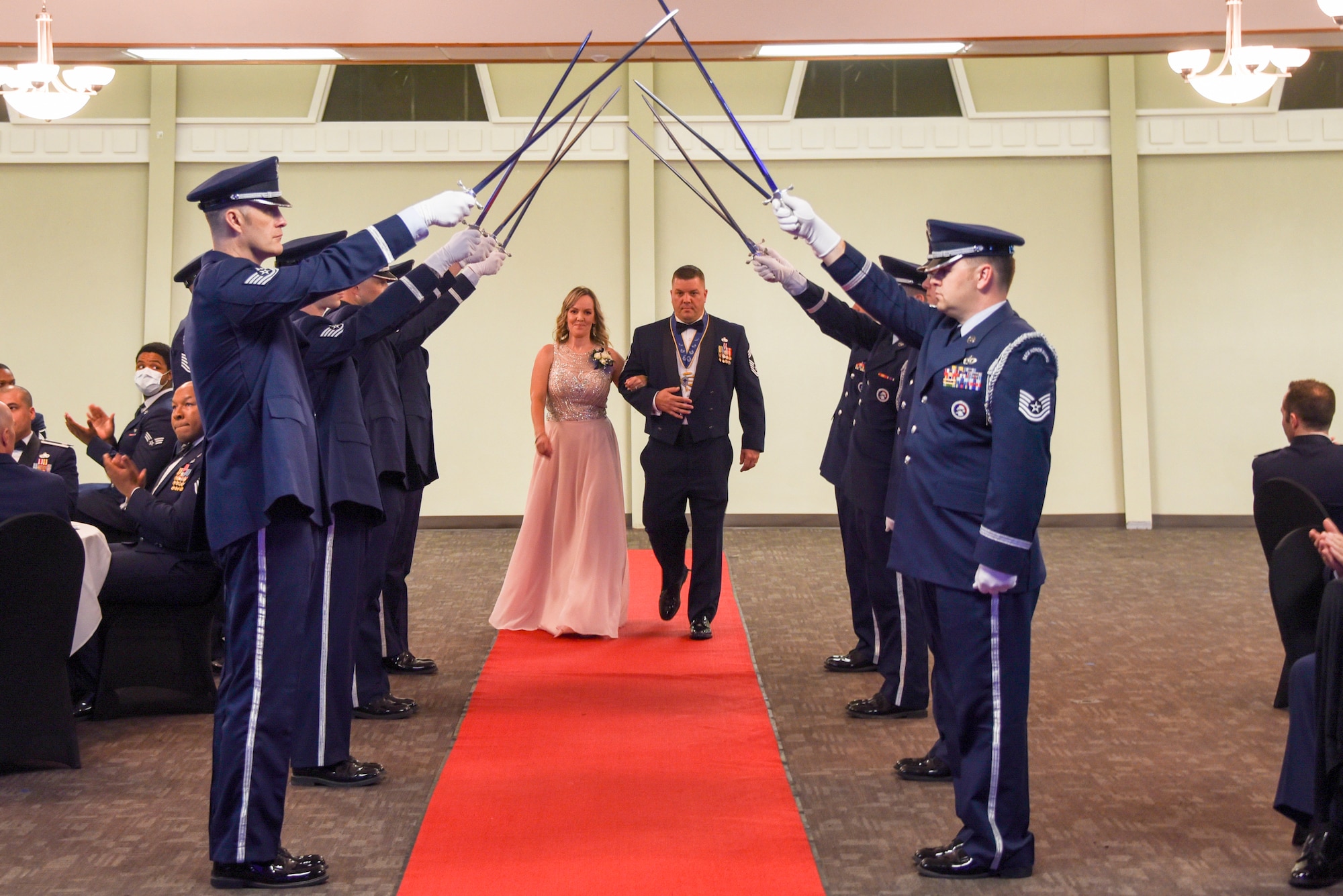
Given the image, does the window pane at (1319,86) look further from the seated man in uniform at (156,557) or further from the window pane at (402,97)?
the seated man in uniform at (156,557)

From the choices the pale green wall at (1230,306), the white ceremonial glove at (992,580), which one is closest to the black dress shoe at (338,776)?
the white ceremonial glove at (992,580)

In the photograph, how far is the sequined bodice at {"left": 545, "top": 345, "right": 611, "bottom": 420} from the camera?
5242mm

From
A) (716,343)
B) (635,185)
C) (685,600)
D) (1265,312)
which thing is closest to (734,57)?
(716,343)

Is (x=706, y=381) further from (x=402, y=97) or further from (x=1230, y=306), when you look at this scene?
(x=1230, y=306)

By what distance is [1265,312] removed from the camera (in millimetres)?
8703

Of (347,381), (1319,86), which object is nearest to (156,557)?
(347,381)

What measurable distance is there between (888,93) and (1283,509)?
5711mm

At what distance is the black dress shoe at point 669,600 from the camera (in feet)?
17.1

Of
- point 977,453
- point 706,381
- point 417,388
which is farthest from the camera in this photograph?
point 706,381

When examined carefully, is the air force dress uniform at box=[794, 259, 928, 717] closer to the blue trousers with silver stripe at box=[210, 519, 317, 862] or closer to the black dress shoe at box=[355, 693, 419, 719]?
the black dress shoe at box=[355, 693, 419, 719]

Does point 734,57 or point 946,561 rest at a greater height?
point 734,57

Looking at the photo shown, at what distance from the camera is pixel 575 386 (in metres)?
5.24

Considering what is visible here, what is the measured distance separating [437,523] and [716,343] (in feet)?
13.8

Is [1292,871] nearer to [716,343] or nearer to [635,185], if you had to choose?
[716,343]
